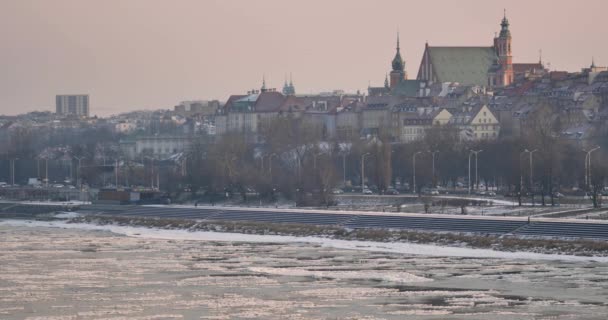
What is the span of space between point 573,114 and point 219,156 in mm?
44162

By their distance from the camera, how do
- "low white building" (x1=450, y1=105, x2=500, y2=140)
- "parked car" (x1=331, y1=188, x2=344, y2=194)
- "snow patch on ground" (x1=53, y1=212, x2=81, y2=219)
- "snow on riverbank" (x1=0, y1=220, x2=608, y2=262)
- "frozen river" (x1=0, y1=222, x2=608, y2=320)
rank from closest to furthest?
"frozen river" (x1=0, y1=222, x2=608, y2=320) → "snow on riverbank" (x1=0, y1=220, x2=608, y2=262) → "snow patch on ground" (x1=53, y1=212, x2=81, y2=219) → "parked car" (x1=331, y1=188, x2=344, y2=194) → "low white building" (x1=450, y1=105, x2=500, y2=140)

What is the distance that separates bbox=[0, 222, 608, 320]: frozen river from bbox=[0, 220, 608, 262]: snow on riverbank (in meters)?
0.36

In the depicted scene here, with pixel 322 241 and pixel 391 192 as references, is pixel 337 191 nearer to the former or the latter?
pixel 391 192

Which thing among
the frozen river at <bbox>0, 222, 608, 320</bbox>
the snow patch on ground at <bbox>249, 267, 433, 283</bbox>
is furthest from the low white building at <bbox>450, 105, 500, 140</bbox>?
the snow patch on ground at <bbox>249, 267, 433, 283</bbox>

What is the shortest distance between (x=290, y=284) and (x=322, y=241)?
74.9ft

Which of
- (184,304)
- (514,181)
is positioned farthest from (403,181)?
(184,304)

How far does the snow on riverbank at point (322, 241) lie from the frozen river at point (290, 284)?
0.36 m

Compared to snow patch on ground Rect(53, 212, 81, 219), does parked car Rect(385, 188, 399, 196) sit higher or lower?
higher

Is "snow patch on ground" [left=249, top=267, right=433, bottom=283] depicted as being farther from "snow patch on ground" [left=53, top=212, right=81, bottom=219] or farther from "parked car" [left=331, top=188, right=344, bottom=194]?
"parked car" [left=331, top=188, right=344, bottom=194]

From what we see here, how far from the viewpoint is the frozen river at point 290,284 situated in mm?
55375

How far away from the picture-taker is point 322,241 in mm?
85875

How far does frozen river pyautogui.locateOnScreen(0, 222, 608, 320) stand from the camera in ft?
182

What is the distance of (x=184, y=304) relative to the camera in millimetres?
57281

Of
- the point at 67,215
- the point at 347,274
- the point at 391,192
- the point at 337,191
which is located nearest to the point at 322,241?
the point at 347,274
